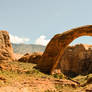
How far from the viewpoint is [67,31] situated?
23.4 metres

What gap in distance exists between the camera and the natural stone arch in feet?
74.7

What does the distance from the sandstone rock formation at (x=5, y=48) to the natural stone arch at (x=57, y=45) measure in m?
5.19

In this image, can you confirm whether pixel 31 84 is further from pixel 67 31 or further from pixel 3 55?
pixel 67 31

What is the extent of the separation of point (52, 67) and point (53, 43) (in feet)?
12.2

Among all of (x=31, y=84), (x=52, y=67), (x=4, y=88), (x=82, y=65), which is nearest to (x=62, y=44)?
(x=52, y=67)

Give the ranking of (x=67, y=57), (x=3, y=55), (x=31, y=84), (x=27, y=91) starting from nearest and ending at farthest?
(x=27, y=91) → (x=31, y=84) → (x=3, y=55) → (x=67, y=57)

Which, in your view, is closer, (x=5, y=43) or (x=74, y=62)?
(x=5, y=43)

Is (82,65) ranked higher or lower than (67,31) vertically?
lower

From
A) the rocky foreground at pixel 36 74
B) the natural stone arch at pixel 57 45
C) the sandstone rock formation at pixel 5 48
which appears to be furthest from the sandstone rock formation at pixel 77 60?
the sandstone rock formation at pixel 5 48

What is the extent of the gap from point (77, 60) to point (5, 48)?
30725mm

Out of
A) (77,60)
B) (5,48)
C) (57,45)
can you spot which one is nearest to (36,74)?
(57,45)

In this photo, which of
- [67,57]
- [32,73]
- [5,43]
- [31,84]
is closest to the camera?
[31,84]

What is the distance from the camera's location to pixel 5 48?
23766 mm

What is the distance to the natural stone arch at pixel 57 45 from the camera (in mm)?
22764
